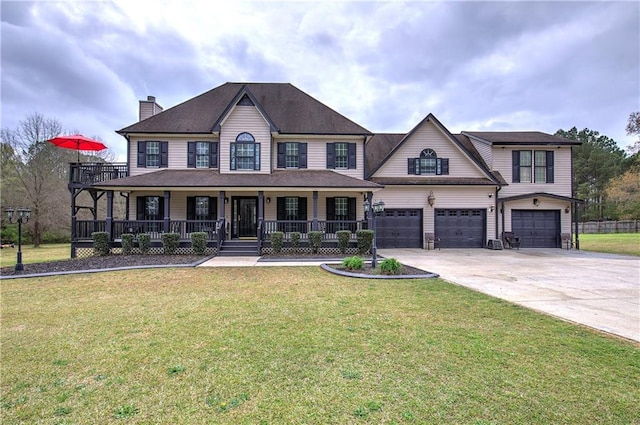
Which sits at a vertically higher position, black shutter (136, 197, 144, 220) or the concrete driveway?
black shutter (136, 197, 144, 220)

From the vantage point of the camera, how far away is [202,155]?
16.5 meters

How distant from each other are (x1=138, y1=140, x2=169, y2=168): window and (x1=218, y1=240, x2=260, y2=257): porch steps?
20.1 feet

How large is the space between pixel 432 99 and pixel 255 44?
16.1 metres

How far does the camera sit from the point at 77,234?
47.2 feet

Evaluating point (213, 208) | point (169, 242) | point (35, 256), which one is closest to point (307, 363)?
point (169, 242)

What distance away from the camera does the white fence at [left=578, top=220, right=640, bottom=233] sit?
3491 cm

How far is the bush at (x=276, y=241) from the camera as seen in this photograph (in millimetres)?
13969

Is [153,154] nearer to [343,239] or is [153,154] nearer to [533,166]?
[343,239]

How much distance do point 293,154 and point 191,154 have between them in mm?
5677

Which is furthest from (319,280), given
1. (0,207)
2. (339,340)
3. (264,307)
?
(0,207)

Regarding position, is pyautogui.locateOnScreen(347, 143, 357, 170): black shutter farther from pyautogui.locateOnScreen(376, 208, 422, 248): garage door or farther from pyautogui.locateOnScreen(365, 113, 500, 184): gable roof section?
pyautogui.locateOnScreen(376, 208, 422, 248): garage door

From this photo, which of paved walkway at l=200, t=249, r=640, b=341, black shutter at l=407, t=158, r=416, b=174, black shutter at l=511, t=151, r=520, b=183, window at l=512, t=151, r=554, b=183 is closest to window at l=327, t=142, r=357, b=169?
black shutter at l=407, t=158, r=416, b=174

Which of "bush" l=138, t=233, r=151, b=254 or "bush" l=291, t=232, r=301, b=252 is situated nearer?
"bush" l=138, t=233, r=151, b=254

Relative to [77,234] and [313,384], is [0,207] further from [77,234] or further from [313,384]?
[313,384]
